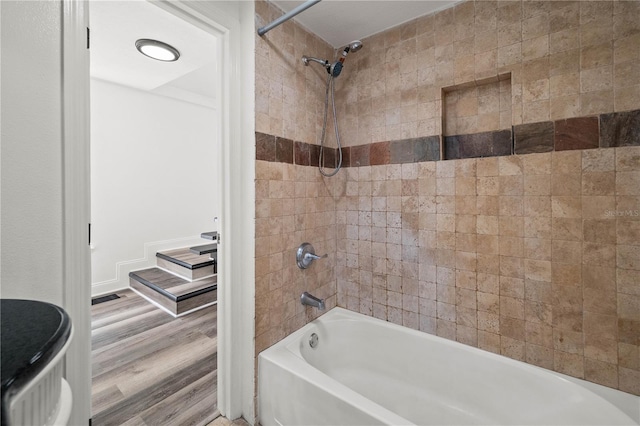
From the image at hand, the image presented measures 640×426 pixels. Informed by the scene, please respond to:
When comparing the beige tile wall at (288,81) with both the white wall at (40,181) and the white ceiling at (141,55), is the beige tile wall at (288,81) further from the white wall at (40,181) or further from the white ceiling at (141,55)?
the white wall at (40,181)

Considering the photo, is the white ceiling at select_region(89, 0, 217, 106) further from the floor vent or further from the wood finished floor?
the floor vent

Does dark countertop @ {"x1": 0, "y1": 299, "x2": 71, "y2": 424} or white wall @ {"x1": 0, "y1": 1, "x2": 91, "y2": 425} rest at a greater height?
white wall @ {"x1": 0, "y1": 1, "x2": 91, "y2": 425}

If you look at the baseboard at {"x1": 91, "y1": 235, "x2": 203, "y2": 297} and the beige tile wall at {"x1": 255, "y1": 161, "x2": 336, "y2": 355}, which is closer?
the beige tile wall at {"x1": 255, "y1": 161, "x2": 336, "y2": 355}

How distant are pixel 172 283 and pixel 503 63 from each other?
367 centimetres

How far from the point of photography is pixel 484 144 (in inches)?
63.6

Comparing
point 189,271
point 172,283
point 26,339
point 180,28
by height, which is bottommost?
point 172,283

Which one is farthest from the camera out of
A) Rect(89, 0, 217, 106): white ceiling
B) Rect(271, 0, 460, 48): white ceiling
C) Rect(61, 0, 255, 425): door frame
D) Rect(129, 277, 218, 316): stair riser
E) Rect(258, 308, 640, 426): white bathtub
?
Rect(129, 277, 218, 316): stair riser

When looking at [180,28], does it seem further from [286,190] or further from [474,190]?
[474,190]

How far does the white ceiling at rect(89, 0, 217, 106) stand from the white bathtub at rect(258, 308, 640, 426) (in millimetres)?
2125

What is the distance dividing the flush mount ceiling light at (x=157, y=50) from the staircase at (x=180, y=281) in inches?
87.5

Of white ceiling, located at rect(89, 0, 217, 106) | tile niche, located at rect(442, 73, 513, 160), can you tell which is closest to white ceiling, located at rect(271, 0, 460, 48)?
tile niche, located at rect(442, 73, 513, 160)

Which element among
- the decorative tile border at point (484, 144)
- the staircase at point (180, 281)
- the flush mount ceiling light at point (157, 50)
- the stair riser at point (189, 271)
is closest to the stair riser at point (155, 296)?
the staircase at point (180, 281)

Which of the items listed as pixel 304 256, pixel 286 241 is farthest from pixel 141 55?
pixel 304 256

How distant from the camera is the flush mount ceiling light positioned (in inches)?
89.7
